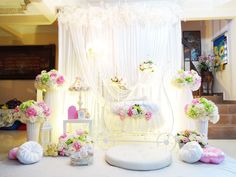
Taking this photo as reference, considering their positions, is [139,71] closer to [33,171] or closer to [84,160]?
[84,160]

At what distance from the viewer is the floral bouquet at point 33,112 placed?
3.21 metres

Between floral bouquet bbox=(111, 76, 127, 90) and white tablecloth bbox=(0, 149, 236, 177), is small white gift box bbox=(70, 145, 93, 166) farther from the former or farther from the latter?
floral bouquet bbox=(111, 76, 127, 90)

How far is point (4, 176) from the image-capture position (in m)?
2.35

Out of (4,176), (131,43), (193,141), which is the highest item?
(131,43)

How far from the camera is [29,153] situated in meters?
2.72

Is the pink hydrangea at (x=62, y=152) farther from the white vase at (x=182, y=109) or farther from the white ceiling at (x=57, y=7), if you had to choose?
the white ceiling at (x=57, y=7)

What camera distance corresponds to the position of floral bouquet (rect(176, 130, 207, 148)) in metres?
3.05

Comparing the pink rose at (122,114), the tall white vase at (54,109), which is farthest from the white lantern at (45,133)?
the pink rose at (122,114)

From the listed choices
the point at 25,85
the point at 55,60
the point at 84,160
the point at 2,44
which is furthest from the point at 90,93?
the point at 2,44

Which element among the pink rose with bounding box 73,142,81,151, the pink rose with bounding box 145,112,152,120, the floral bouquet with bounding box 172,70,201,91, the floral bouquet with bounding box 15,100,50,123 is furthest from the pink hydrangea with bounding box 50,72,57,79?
the floral bouquet with bounding box 172,70,201,91

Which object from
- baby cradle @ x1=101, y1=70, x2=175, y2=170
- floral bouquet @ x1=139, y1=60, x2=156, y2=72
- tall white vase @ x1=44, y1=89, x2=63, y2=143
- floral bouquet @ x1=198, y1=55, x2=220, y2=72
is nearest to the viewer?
baby cradle @ x1=101, y1=70, x2=175, y2=170

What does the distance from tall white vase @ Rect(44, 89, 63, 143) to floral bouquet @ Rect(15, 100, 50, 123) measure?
377 mm

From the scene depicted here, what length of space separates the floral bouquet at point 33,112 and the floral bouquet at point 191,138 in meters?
2.09

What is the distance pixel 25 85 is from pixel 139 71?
14.6 feet
